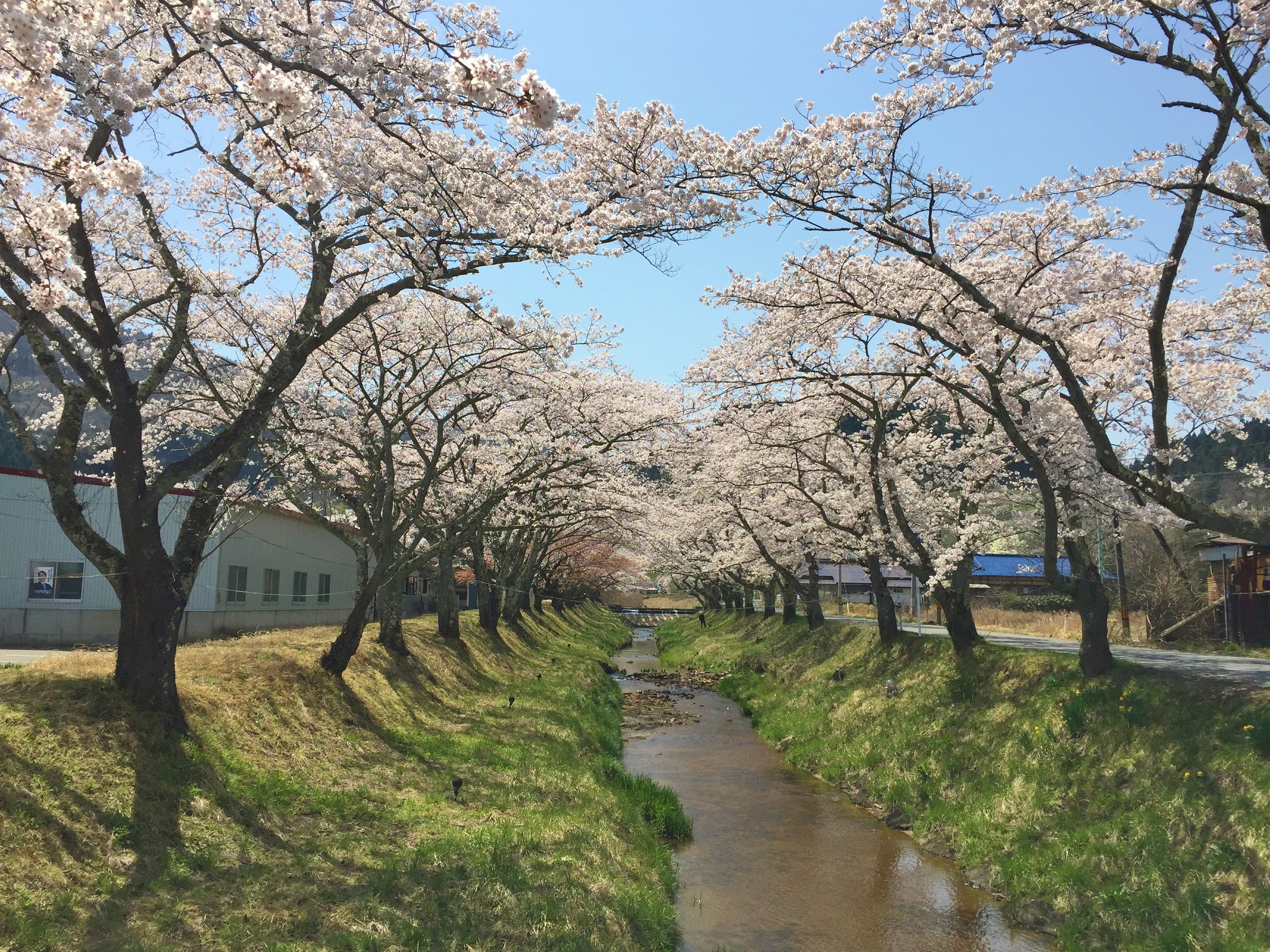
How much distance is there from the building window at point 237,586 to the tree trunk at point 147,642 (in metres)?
18.5

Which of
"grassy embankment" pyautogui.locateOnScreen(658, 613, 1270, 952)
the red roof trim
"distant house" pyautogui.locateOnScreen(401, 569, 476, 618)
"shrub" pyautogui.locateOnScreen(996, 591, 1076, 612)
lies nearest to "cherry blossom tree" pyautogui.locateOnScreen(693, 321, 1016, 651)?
"grassy embankment" pyautogui.locateOnScreen(658, 613, 1270, 952)

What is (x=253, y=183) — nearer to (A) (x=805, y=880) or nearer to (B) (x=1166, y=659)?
(A) (x=805, y=880)

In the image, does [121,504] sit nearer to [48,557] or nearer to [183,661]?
[183,661]

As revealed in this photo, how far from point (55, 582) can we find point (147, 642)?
61.2ft

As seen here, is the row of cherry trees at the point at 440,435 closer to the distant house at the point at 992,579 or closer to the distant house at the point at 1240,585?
the distant house at the point at 1240,585

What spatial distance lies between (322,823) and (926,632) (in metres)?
21.7

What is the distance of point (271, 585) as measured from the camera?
28906 mm

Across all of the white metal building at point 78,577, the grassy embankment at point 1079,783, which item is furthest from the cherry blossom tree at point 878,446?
the white metal building at point 78,577

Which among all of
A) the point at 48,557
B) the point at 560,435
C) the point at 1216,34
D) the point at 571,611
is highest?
the point at 1216,34

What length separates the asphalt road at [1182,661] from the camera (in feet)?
39.9

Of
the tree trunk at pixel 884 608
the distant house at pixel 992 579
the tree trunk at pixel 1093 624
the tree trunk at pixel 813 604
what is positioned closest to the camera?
the tree trunk at pixel 1093 624

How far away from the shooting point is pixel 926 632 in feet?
85.7

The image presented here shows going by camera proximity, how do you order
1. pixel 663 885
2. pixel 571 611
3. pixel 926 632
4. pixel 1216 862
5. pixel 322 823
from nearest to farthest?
1. pixel 1216 862
2. pixel 322 823
3. pixel 663 885
4. pixel 926 632
5. pixel 571 611

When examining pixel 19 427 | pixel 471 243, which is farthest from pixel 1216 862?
pixel 19 427
